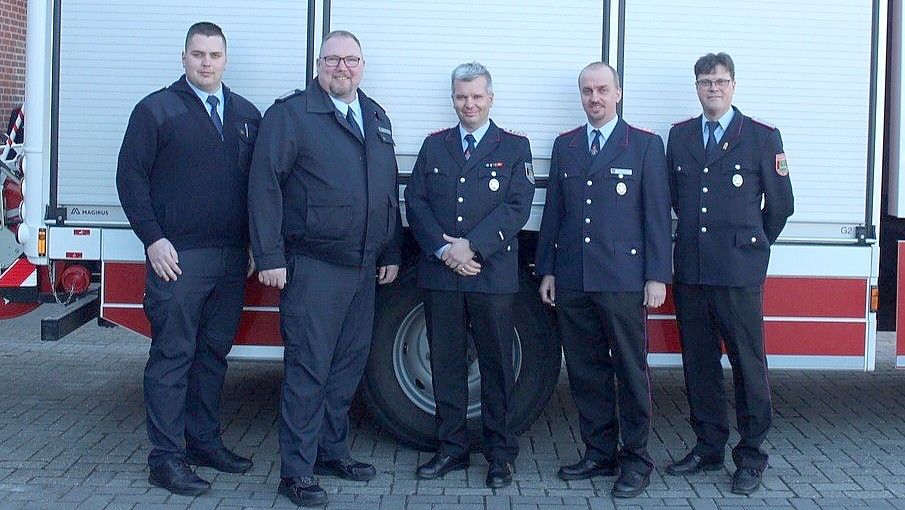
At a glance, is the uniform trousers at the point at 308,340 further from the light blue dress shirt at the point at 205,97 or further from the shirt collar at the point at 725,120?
the shirt collar at the point at 725,120

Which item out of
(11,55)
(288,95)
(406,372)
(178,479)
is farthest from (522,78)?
(11,55)

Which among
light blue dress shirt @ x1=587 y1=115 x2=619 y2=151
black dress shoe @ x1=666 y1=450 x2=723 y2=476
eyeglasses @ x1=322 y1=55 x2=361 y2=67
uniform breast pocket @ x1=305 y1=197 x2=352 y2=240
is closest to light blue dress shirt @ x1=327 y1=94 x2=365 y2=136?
eyeglasses @ x1=322 y1=55 x2=361 y2=67

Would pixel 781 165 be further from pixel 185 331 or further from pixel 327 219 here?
pixel 185 331

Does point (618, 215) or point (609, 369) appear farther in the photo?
point (609, 369)

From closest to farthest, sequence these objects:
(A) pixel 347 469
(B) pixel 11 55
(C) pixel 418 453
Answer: (A) pixel 347 469 < (C) pixel 418 453 < (B) pixel 11 55

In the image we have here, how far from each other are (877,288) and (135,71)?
379cm

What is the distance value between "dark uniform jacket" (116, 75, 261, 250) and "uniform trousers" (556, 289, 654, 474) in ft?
5.16

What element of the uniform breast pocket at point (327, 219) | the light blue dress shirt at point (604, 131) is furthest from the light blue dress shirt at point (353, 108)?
the light blue dress shirt at point (604, 131)

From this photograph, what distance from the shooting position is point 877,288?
557 centimetres

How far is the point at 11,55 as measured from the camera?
1167 centimetres

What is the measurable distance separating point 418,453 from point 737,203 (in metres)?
2.01

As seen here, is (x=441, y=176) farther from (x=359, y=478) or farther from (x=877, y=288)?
(x=877, y=288)

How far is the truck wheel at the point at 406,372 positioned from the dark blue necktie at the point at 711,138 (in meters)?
1.09

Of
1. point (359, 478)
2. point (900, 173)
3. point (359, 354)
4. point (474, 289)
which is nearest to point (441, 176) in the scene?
point (474, 289)
